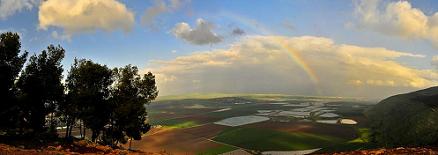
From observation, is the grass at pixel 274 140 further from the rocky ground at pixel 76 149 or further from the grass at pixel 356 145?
the rocky ground at pixel 76 149

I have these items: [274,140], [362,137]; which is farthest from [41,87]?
[362,137]

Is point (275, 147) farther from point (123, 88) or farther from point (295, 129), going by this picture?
point (123, 88)

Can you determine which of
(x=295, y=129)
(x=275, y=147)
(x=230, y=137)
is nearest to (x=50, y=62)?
(x=275, y=147)

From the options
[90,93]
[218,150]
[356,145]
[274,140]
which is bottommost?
[218,150]

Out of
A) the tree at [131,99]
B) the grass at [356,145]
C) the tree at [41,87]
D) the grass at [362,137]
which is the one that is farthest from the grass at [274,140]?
the tree at [41,87]

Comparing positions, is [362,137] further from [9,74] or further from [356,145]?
[9,74]

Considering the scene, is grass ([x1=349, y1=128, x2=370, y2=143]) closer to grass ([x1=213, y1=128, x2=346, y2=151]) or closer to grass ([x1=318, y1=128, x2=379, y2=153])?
grass ([x1=318, y1=128, x2=379, y2=153])
